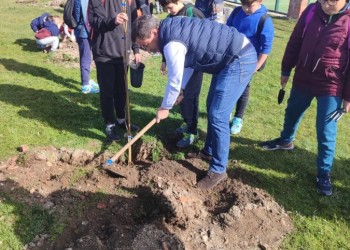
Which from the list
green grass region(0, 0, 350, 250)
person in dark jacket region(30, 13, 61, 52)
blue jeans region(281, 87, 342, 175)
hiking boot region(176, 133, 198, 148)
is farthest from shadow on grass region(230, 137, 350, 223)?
person in dark jacket region(30, 13, 61, 52)

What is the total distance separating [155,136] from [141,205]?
134 cm

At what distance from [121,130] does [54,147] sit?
954 mm

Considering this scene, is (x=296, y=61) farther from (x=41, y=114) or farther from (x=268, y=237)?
(x=41, y=114)

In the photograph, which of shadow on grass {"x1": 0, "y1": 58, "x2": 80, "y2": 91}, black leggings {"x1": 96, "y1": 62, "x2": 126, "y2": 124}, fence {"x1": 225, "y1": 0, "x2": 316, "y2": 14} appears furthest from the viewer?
fence {"x1": 225, "y1": 0, "x2": 316, "y2": 14}

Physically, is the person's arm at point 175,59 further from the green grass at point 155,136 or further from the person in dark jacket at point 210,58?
the green grass at point 155,136

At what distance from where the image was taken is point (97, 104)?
5.84 m

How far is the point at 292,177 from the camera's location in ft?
13.7

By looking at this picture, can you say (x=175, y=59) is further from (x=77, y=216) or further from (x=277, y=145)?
(x=277, y=145)

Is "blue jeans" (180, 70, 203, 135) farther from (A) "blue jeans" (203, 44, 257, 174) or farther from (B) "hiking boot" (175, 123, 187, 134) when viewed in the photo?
(A) "blue jeans" (203, 44, 257, 174)

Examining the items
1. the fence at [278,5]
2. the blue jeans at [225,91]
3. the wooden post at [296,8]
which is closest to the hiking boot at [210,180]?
the blue jeans at [225,91]

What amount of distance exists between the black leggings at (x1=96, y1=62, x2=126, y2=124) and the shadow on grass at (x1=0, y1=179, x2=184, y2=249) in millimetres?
1245

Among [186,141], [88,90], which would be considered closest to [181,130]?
[186,141]

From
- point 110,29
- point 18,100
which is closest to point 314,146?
point 110,29

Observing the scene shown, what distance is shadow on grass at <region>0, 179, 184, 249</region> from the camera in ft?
10.2
